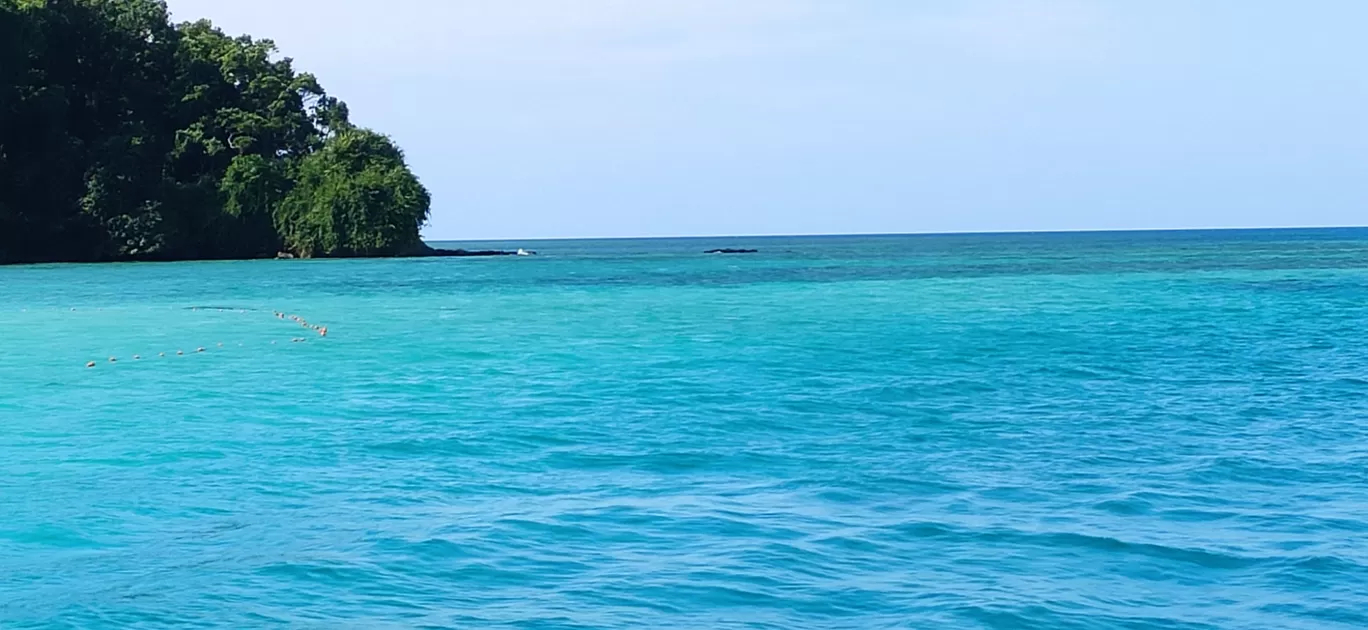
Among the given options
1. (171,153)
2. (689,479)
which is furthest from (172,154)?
(689,479)

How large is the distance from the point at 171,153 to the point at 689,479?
58.8 m

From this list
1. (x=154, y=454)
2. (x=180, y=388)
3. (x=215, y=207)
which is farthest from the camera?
(x=215, y=207)

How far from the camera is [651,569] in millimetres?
7582

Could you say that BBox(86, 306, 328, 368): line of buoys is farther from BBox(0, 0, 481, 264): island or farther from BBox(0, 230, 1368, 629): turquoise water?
BBox(0, 0, 481, 264): island

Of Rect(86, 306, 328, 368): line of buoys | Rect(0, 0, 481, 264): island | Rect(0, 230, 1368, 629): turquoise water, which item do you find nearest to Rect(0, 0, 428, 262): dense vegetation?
Rect(0, 0, 481, 264): island

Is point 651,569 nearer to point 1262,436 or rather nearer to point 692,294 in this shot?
point 1262,436

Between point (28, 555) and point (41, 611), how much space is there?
1250 mm

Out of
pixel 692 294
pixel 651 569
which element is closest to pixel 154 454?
pixel 651 569

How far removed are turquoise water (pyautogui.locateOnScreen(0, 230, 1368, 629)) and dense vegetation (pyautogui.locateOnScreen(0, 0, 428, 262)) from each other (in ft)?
132

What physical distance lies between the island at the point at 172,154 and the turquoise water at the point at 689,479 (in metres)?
40.4

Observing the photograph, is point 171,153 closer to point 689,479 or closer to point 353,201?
point 353,201

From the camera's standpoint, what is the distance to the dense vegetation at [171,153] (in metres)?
60.7

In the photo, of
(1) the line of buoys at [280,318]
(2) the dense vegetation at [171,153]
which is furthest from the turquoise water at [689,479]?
(2) the dense vegetation at [171,153]

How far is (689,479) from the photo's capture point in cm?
1014
